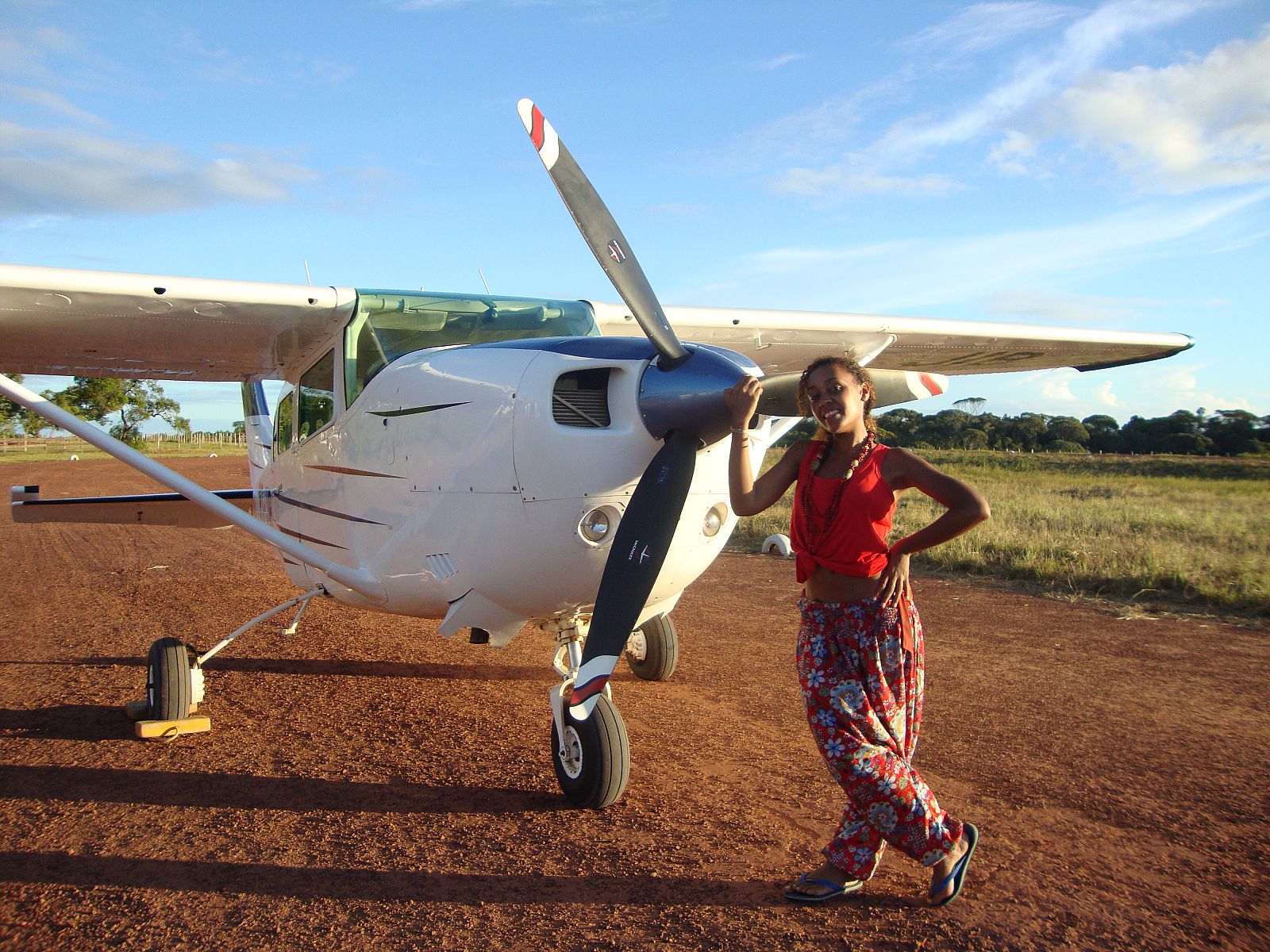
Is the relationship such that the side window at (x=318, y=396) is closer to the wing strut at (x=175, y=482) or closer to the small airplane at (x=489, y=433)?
the small airplane at (x=489, y=433)

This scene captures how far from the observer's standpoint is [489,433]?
3.59 metres

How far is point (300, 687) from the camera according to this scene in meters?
6.25

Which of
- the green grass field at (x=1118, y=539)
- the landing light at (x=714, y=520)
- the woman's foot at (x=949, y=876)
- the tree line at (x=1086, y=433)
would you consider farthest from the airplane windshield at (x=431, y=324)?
the tree line at (x=1086, y=433)

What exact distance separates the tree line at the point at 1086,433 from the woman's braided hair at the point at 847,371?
40265mm

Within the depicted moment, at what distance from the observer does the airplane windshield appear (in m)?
A: 4.78

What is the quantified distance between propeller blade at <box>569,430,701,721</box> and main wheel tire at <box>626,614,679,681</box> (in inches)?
116

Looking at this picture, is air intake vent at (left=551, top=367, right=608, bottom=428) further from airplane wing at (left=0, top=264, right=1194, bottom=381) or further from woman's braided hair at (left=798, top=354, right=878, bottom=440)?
airplane wing at (left=0, top=264, right=1194, bottom=381)

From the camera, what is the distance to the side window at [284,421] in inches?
235

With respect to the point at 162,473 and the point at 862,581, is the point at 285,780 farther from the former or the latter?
the point at 862,581

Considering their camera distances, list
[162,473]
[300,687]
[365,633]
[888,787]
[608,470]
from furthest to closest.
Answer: [365,633], [300,687], [162,473], [608,470], [888,787]

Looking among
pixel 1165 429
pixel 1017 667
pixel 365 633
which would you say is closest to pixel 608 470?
pixel 1017 667

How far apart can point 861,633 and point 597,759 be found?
1.45 meters

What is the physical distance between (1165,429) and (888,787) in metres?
57.6

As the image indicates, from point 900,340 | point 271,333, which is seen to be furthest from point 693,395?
point 900,340
